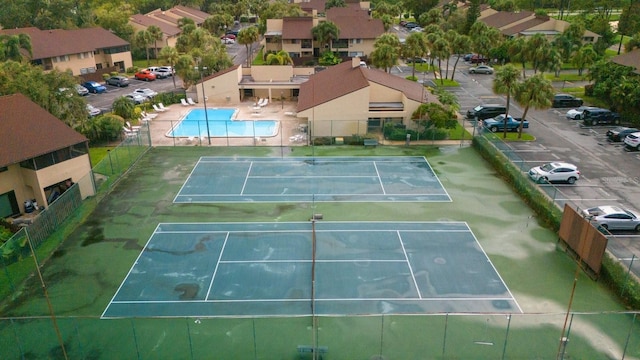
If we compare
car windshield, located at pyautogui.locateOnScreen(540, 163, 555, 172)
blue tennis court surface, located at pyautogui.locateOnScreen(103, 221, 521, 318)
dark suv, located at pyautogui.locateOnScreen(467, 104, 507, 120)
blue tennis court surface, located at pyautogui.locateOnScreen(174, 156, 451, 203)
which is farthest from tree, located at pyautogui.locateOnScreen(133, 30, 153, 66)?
car windshield, located at pyautogui.locateOnScreen(540, 163, 555, 172)

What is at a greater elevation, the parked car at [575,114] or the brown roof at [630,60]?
the brown roof at [630,60]

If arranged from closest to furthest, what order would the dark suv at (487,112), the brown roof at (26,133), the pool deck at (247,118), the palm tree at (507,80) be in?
the brown roof at (26,133), the palm tree at (507,80), the pool deck at (247,118), the dark suv at (487,112)

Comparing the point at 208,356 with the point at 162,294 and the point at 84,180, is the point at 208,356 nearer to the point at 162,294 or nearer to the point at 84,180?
the point at 162,294

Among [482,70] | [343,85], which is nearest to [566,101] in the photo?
[482,70]

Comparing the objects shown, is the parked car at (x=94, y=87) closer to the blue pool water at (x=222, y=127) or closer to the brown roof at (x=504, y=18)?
the blue pool water at (x=222, y=127)

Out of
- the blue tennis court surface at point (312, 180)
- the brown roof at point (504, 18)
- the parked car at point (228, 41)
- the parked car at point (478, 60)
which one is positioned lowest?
the blue tennis court surface at point (312, 180)

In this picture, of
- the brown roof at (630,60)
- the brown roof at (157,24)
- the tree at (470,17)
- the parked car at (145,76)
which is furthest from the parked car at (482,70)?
the brown roof at (157,24)

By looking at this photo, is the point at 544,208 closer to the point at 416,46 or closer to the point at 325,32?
the point at 416,46
